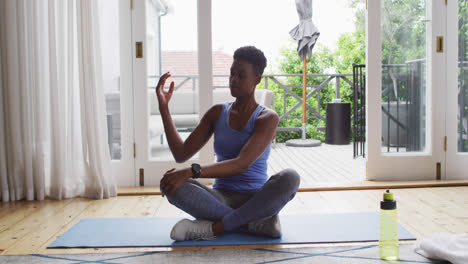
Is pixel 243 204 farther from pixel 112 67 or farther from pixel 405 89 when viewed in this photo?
pixel 405 89

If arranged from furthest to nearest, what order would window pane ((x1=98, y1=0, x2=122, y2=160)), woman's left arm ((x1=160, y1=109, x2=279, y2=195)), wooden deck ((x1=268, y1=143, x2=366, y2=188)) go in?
wooden deck ((x1=268, y1=143, x2=366, y2=188)) → window pane ((x1=98, y1=0, x2=122, y2=160)) → woman's left arm ((x1=160, y1=109, x2=279, y2=195))

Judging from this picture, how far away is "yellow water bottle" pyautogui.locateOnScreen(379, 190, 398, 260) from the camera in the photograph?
1.87 meters

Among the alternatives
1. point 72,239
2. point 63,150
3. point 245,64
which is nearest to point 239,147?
point 245,64

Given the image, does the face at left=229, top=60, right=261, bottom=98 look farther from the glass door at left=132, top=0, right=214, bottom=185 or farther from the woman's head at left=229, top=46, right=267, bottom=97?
the glass door at left=132, top=0, right=214, bottom=185

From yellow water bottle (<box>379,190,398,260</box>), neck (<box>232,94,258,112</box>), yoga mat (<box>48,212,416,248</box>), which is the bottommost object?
yoga mat (<box>48,212,416,248</box>)

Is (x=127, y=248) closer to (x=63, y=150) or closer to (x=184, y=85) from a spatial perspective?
(x=63, y=150)

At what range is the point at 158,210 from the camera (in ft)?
9.67

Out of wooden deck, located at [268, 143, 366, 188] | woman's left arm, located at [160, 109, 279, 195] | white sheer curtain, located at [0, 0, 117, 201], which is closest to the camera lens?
woman's left arm, located at [160, 109, 279, 195]

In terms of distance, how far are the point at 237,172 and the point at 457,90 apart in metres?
2.41

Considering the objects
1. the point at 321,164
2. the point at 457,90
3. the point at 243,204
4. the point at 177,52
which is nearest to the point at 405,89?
the point at 457,90

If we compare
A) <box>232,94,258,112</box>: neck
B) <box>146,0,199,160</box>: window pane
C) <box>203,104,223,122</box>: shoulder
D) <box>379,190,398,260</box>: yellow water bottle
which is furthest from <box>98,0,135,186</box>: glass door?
<box>379,190,398,260</box>: yellow water bottle

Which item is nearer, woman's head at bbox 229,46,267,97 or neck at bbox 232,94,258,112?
woman's head at bbox 229,46,267,97

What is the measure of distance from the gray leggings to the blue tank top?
0.08 metres

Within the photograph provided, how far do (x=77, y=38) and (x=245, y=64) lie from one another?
5.42 ft
